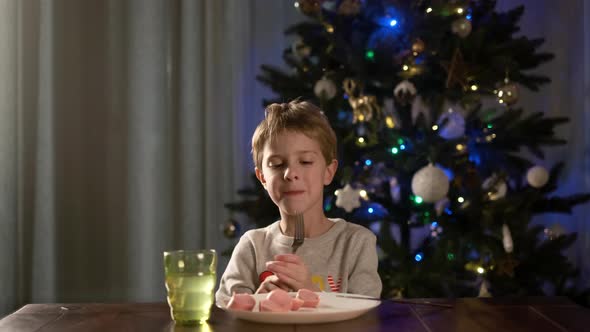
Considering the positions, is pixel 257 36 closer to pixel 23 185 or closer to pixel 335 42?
pixel 335 42

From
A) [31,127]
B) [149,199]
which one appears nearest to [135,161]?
[149,199]

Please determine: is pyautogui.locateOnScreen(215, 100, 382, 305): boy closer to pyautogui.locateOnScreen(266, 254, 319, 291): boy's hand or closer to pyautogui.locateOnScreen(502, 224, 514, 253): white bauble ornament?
pyautogui.locateOnScreen(266, 254, 319, 291): boy's hand

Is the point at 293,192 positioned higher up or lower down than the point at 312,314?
higher up

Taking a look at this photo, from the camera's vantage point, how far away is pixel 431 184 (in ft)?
9.47

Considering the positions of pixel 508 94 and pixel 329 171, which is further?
pixel 508 94

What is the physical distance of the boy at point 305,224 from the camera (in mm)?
1671

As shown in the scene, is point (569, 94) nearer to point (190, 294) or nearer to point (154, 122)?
point (154, 122)

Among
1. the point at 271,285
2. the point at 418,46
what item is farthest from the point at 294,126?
the point at 418,46

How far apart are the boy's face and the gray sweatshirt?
0.09 m

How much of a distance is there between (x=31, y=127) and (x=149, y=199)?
0.70 m

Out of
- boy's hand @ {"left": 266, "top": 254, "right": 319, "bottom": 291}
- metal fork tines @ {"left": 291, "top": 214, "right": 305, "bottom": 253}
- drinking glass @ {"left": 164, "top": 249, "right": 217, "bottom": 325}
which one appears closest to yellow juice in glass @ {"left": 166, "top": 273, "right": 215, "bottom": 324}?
drinking glass @ {"left": 164, "top": 249, "right": 217, "bottom": 325}

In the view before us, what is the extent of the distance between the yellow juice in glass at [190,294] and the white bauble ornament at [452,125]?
6.63 ft

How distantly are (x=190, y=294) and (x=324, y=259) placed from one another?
23.5 inches

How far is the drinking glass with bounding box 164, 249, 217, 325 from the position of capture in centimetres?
117
